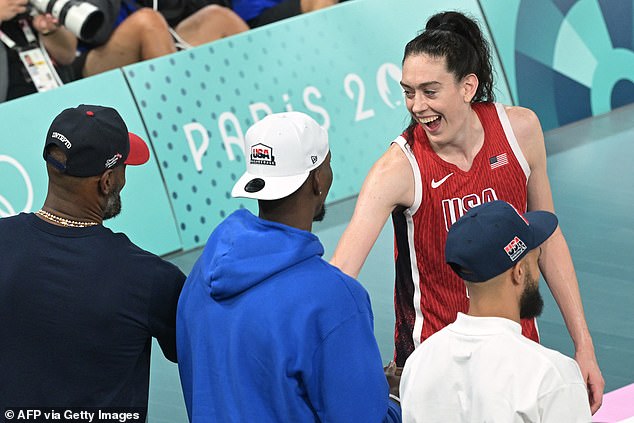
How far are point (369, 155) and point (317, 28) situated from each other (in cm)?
Answer: 98

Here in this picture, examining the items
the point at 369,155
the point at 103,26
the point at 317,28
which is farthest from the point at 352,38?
the point at 103,26

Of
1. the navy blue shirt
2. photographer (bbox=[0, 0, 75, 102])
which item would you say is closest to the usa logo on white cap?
the navy blue shirt

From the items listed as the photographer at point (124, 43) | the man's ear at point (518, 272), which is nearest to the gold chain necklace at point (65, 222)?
the man's ear at point (518, 272)

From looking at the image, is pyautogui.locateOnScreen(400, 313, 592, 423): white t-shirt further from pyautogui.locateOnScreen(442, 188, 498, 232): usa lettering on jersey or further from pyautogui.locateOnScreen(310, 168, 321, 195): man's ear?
pyautogui.locateOnScreen(442, 188, 498, 232): usa lettering on jersey

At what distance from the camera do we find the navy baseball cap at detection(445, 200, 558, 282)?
8.95ft

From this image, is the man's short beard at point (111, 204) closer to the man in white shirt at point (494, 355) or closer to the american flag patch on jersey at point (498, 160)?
the man in white shirt at point (494, 355)

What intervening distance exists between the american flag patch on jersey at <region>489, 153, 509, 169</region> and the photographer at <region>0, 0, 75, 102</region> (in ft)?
14.4

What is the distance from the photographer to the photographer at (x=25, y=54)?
736 cm

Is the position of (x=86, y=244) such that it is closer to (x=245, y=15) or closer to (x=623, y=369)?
(x=623, y=369)

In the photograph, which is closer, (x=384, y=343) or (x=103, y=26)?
(x=384, y=343)

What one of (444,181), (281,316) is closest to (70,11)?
(444,181)

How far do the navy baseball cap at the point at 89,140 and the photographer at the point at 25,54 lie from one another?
4.41m

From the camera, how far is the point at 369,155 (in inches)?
319

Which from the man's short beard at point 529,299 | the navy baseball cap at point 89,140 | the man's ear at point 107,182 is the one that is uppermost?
the navy baseball cap at point 89,140
